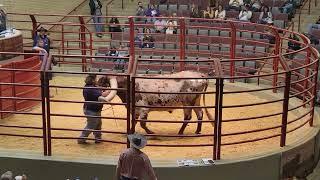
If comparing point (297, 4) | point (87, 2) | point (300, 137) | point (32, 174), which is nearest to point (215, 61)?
point (300, 137)

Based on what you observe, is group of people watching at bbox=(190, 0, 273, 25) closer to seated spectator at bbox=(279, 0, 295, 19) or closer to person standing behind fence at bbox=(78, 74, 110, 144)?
seated spectator at bbox=(279, 0, 295, 19)

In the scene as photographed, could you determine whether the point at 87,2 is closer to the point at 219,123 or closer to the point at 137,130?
the point at 137,130

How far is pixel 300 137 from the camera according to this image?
10.1m

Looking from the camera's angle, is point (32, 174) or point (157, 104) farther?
point (157, 104)

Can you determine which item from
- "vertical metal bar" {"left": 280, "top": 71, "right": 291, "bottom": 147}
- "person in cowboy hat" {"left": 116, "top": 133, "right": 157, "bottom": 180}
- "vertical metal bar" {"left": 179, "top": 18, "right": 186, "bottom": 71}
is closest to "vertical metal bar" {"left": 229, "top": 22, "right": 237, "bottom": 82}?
"vertical metal bar" {"left": 179, "top": 18, "right": 186, "bottom": 71}

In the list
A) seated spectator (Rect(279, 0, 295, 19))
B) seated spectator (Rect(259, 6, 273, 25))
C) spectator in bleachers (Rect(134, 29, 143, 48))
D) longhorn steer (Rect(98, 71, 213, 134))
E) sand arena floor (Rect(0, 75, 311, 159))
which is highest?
seated spectator (Rect(279, 0, 295, 19))

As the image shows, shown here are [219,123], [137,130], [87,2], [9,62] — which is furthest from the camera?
[87,2]

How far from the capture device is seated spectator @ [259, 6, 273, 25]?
1871 cm

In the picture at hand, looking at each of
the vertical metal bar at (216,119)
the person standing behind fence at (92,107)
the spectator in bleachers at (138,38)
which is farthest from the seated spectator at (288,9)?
the vertical metal bar at (216,119)

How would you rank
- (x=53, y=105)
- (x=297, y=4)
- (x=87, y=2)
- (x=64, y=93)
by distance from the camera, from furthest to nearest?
(x=87, y=2) < (x=297, y=4) < (x=64, y=93) < (x=53, y=105)

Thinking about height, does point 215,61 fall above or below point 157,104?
above

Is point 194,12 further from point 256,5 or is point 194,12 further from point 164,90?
point 164,90

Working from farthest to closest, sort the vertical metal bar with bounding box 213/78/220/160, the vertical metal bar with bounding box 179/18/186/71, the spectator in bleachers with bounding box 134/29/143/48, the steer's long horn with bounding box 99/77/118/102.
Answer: the spectator in bleachers with bounding box 134/29/143/48 → the vertical metal bar with bounding box 179/18/186/71 → the steer's long horn with bounding box 99/77/118/102 → the vertical metal bar with bounding box 213/78/220/160

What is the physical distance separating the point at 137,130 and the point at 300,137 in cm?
296
